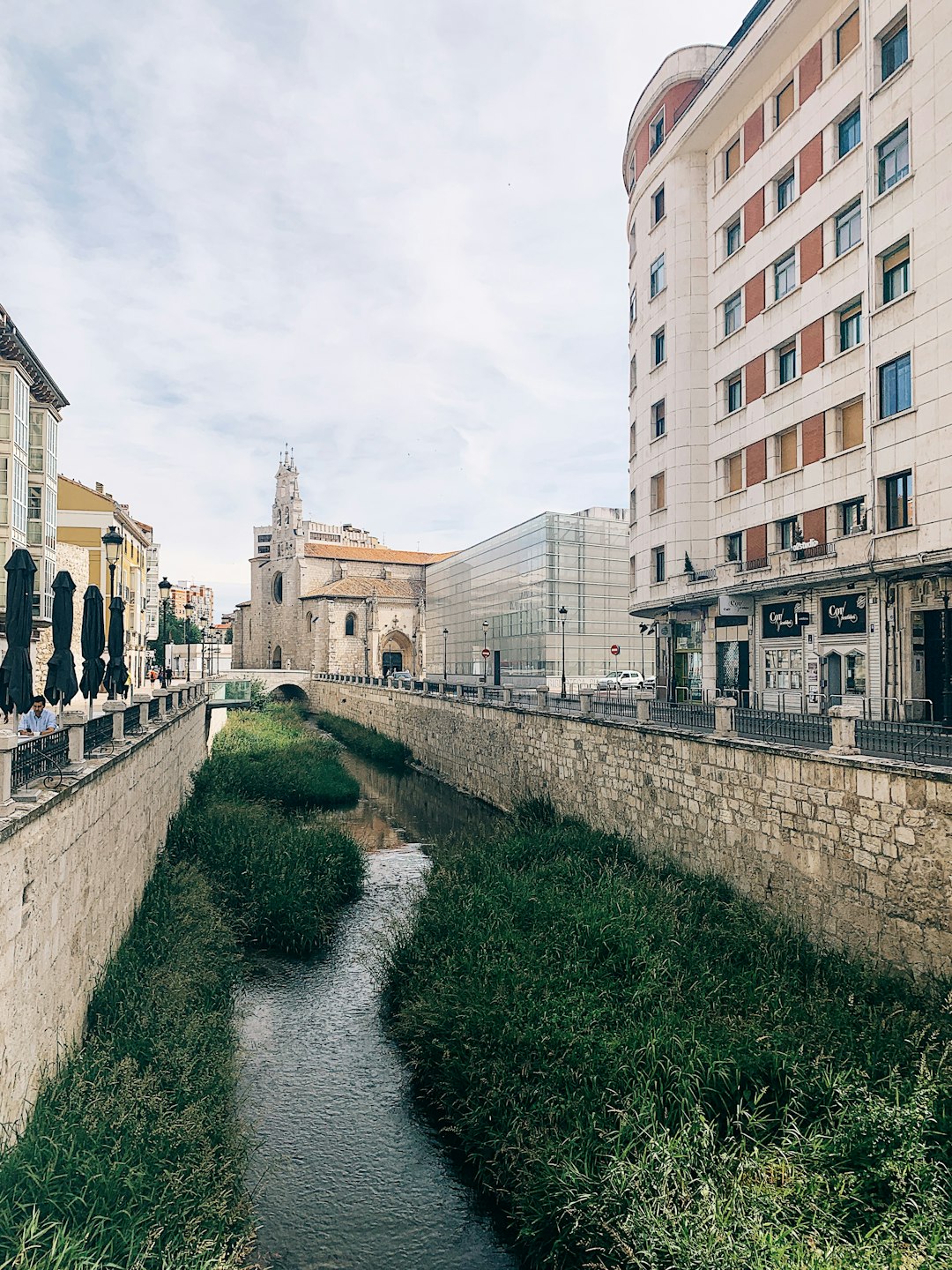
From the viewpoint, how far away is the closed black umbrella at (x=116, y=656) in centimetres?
1733

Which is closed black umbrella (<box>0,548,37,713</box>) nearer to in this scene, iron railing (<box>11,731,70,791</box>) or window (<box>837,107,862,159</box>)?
iron railing (<box>11,731,70,791</box>)

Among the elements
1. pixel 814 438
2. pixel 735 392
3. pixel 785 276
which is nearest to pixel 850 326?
pixel 814 438

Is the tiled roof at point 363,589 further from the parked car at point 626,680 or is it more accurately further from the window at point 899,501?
the window at point 899,501

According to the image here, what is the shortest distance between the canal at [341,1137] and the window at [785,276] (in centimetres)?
1890

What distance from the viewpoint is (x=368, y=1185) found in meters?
8.28

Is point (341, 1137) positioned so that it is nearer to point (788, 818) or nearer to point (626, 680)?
point (788, 818)

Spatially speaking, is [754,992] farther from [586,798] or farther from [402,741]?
[402,741]

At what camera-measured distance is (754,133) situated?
23.7m

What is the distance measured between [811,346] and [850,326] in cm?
118

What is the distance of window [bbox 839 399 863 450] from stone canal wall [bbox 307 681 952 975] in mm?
9024

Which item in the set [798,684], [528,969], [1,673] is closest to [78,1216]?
[528,969]

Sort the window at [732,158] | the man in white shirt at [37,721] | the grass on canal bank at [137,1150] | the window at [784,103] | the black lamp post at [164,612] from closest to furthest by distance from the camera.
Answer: the grass on canal bank at [137,1150], the man in white shirt at [37,721], the window at [784,103], the window at [732,158], the black lamp post at [164,612]

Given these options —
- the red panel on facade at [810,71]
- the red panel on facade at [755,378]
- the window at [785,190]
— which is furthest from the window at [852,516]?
the red panel on facade at [810,71]

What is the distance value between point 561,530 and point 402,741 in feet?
53.9
